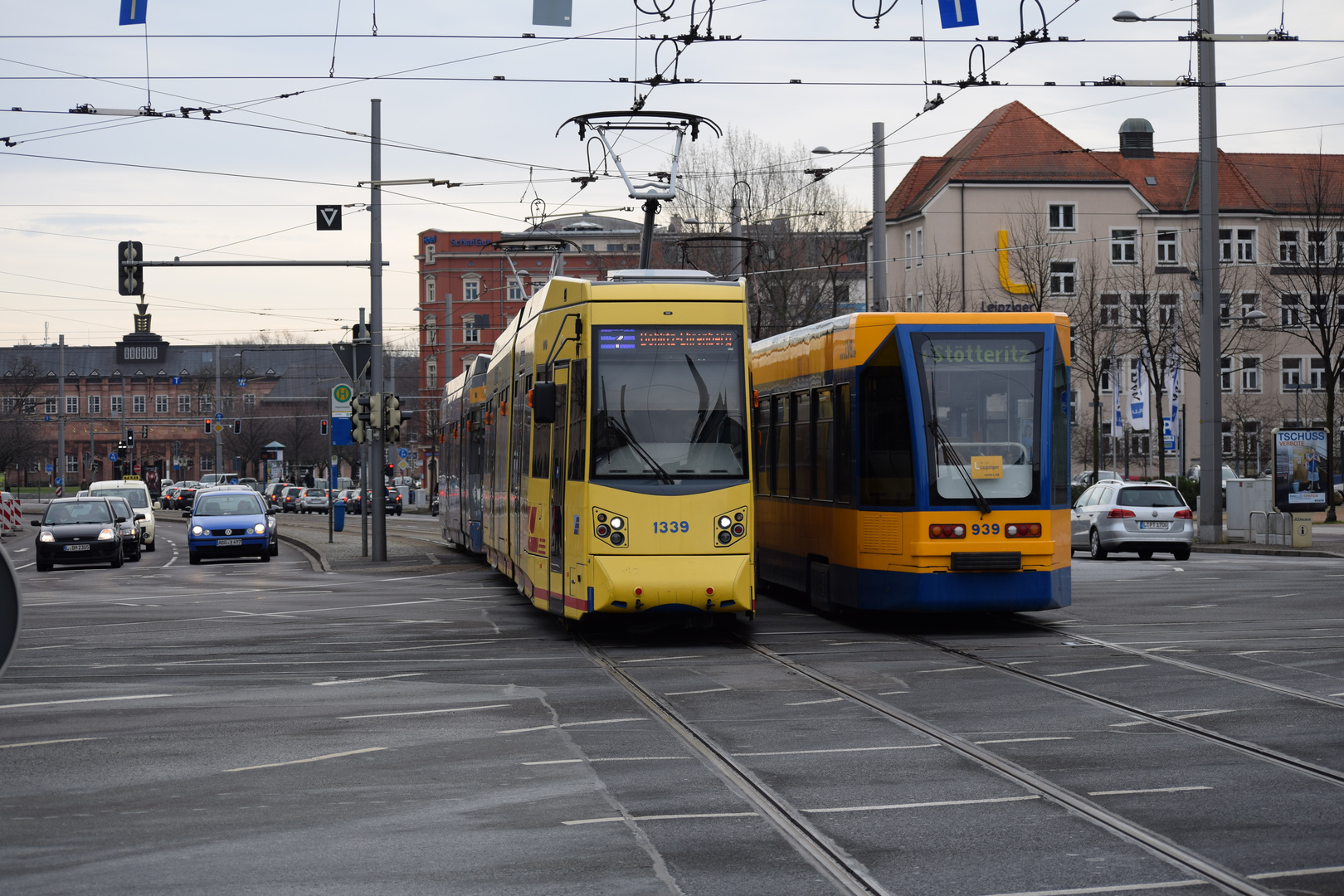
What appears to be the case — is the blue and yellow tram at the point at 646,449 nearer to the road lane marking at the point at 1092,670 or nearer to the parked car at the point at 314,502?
the road lane marking at the point at 1092,670

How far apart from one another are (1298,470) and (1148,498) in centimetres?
539

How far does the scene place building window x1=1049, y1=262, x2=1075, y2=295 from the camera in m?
77.6

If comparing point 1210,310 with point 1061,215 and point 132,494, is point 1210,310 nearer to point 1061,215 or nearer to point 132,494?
point 132,494

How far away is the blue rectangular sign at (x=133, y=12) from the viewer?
18.8m

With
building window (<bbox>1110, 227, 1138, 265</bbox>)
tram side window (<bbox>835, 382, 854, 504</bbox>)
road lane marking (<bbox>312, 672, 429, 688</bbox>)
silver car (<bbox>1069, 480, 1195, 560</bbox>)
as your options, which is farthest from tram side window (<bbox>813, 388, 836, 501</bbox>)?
building window (<bbox>1110, 227, 1138, 265</bbox>)

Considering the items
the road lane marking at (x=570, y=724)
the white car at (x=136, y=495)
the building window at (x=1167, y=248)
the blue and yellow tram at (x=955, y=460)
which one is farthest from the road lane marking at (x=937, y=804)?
the building window at (x=1167, y=248)

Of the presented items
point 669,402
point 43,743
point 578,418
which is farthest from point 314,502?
point 43,743

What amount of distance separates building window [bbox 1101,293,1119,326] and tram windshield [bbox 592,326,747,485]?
45899mm

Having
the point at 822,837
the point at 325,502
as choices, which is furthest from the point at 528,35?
the point at 325,502

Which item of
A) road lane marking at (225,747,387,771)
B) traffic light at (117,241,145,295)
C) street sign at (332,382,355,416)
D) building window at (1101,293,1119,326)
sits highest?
building window at (1101,293,1119,326)

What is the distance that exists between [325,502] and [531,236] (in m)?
60.5

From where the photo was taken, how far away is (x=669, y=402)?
53.3 ft

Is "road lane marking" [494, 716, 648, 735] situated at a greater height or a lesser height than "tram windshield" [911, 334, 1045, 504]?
lesser

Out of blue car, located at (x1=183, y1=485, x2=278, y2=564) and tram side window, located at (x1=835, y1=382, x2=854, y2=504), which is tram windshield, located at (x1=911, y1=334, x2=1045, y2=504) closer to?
tram side window, located at (x1=835, y1=382, x2=854, y2=504)
